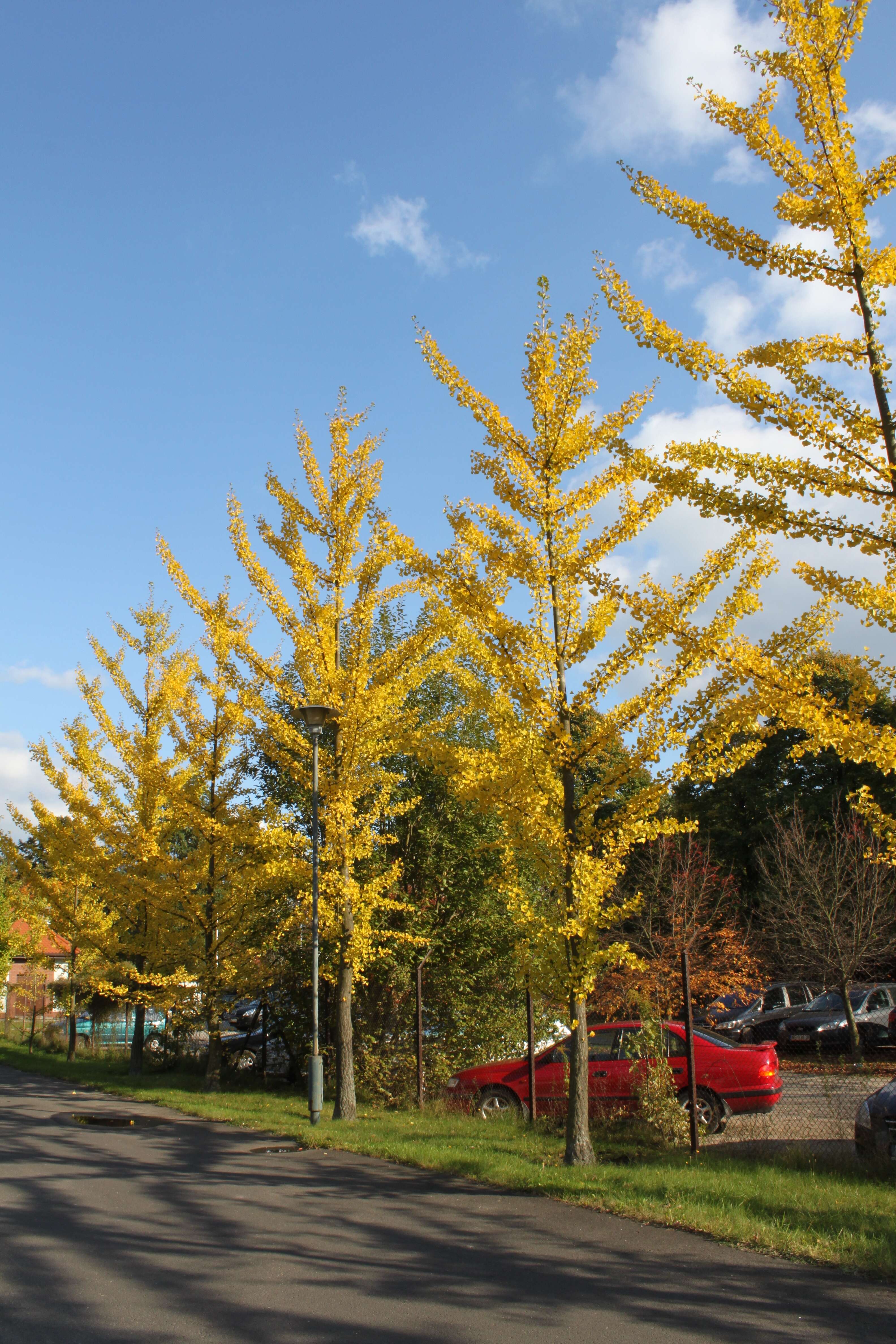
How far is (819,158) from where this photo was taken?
6746mm

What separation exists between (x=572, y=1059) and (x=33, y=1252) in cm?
497

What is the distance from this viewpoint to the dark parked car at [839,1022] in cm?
2034

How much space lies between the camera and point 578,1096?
8.82 metres

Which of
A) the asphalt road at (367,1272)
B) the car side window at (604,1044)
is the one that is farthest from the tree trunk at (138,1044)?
the car side window at (604,1044)

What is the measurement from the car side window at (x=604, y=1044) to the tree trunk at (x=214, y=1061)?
26.1ft

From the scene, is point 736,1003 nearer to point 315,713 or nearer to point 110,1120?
point 110,1120

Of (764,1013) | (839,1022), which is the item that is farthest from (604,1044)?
(764,1013)

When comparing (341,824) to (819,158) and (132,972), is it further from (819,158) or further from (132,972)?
(819,158)

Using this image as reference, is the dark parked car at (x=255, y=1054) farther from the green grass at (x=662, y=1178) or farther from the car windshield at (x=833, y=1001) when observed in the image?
the car windshield at (x=833, y=1001)

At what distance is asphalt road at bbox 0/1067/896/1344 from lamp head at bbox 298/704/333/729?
5.37 m

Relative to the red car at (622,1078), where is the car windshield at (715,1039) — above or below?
above

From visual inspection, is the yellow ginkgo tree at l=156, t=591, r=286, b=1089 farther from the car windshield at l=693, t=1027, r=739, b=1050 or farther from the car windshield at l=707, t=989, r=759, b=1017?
the car windshield at l=707, t=989, r=759, b=1017

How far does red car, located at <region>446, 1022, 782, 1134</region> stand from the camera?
10.8 meters

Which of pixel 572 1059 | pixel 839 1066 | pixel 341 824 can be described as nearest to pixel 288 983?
pixel 341 824
